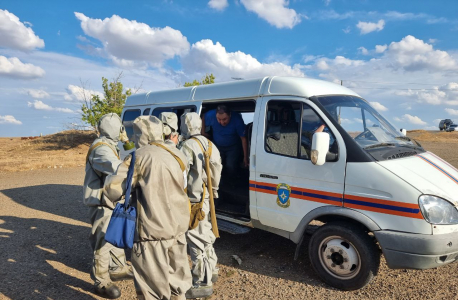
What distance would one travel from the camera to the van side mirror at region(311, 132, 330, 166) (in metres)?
3.62

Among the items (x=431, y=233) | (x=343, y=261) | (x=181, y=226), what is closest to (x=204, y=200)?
(x=181, y=226)

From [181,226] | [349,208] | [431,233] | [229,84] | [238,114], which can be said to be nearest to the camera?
[181,226]

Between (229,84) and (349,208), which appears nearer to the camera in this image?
(349,208)

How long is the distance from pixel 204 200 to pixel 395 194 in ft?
7.17

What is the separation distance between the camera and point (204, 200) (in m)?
4.11

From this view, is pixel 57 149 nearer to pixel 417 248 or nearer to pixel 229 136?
pixel 229 136

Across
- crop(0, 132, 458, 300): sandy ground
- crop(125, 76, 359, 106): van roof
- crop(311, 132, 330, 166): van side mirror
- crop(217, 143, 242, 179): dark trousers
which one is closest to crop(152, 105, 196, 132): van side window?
crop(125, 76, 359, 106): van roof

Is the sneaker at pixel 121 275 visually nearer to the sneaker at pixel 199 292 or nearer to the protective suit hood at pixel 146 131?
the sneaker at pixel 199 292

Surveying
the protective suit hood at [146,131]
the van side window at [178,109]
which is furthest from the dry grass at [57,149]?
the protective suit hood at [146,131]

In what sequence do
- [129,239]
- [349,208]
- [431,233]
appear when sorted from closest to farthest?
1. [129,239]
2. [431,233]
3. [349,208]

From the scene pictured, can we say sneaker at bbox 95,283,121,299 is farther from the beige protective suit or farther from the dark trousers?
the dark trousers

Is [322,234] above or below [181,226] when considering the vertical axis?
below

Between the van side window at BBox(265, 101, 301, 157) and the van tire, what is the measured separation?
108cm

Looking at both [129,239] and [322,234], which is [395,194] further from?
[129,239]
